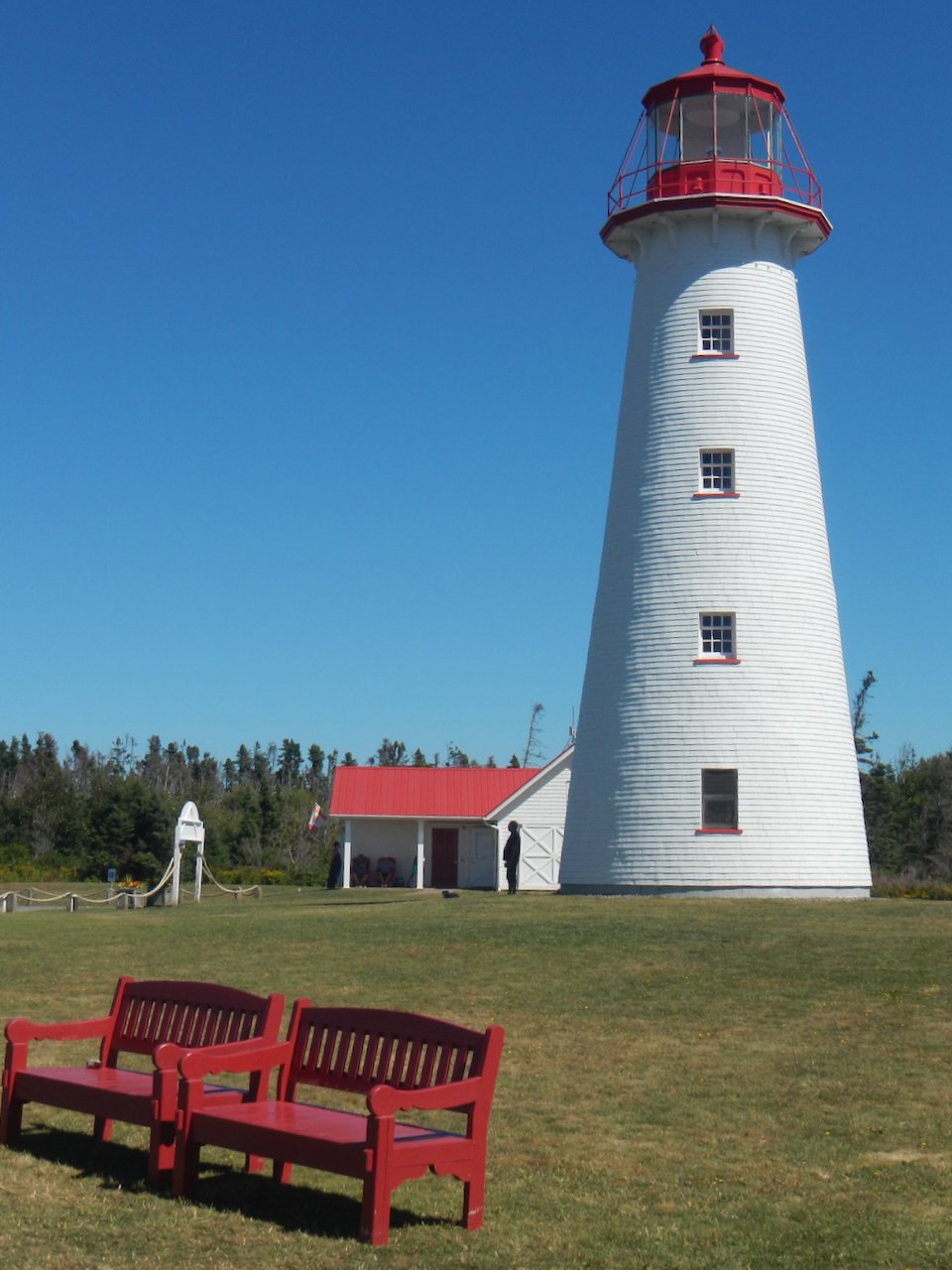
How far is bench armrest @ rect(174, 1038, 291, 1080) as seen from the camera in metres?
8.37

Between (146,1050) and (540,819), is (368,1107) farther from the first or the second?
(540,819)

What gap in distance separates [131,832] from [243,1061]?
52130 millimetres

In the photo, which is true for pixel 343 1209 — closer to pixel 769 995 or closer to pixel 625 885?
pixel 769 995

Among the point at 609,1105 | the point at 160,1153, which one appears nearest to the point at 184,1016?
the point at 160,1153

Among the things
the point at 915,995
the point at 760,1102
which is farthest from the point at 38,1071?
the point at 915,995

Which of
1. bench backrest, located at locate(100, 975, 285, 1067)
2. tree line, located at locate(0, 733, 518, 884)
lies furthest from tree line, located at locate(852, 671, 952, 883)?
bench backrest, located at locate(100, 975, 285, 1067)

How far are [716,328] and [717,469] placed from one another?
112 inches

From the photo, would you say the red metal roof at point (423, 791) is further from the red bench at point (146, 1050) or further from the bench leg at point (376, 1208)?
the bench leg at point (376, 1208)

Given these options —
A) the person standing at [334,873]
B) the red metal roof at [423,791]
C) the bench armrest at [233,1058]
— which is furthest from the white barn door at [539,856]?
the bench armrest at [233,1058]

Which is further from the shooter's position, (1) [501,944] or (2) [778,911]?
(2) [778,911]

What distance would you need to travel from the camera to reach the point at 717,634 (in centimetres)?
2784

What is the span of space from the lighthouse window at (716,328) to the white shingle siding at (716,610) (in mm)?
159

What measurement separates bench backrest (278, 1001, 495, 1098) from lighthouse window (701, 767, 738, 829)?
740 inches

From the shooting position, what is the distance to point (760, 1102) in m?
10.9
